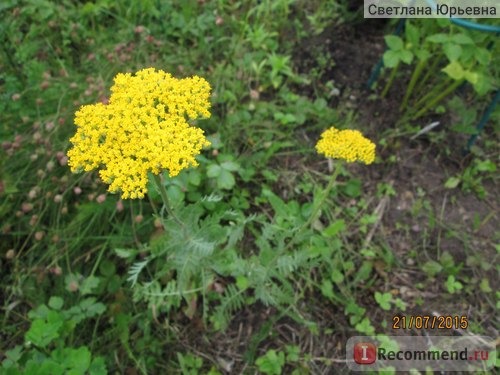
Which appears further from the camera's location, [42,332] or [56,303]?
[56,303]

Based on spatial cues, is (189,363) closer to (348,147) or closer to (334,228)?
(334,228)

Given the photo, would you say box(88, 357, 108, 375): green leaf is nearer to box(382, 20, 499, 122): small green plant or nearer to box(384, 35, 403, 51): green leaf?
box(382, 20, 499, 122): small green plant

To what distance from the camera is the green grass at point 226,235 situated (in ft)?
6.82

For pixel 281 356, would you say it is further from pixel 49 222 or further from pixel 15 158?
pixel 15 158

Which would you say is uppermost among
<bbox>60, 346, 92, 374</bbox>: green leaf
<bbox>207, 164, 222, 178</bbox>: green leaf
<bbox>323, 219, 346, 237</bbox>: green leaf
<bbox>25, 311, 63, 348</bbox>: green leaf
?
<bbox>207, 164, 222, 178</bbox>: green leaf

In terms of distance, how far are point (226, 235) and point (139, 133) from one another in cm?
85

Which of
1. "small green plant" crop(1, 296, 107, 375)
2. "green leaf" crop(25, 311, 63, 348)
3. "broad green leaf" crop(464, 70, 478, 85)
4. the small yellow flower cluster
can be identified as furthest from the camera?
"broad green leaf" crop(464, 70, 478, 85)

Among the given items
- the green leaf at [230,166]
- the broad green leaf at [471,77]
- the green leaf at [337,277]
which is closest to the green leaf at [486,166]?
the broad green leaf at [471,77]

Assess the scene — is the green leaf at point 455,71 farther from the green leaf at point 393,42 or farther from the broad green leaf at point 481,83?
the green leaf at point 393,42

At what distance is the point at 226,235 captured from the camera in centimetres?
198

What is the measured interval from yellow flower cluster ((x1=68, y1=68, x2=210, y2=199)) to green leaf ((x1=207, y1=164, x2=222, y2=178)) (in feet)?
3.03
